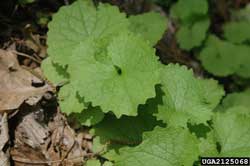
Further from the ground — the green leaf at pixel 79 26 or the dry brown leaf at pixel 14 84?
the green leaf at pixel 79 26

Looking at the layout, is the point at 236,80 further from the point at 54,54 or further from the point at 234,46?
the point at 54,54

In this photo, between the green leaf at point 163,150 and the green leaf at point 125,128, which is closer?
the green leaf at point 163,150

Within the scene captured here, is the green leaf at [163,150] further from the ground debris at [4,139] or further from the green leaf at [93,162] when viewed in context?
the ground debris at [4,139]

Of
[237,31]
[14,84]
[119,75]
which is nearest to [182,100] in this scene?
[119,75]

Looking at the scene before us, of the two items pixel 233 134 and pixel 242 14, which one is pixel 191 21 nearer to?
pixel 242 14

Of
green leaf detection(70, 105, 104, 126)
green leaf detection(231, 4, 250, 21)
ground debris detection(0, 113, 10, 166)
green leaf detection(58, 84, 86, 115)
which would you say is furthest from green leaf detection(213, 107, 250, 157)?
green leaf detection(231, 4, 250, 21)

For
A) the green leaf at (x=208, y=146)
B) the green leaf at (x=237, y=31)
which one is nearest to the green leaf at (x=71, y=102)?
the green leaf at (x=208, y=146)
